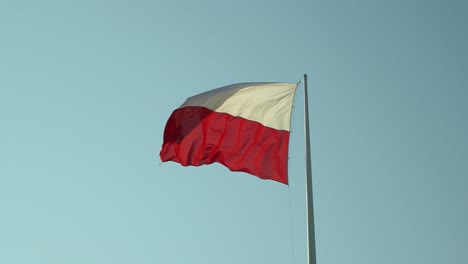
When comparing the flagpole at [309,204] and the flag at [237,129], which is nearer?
the flagpole at [309,204]

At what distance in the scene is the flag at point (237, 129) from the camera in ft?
91.1

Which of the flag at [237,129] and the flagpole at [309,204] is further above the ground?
the flag at [237,129]

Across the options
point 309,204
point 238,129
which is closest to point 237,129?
point 238,129

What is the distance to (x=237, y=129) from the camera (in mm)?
28953

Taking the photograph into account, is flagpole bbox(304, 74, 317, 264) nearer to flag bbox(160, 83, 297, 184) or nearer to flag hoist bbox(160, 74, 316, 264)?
flag hoist bbox(160, 74, 316, 264)

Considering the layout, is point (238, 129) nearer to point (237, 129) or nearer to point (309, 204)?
point (237, 129)

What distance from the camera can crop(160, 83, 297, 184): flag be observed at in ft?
91.1

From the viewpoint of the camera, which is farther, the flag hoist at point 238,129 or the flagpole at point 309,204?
the flag hoist at point 238,129

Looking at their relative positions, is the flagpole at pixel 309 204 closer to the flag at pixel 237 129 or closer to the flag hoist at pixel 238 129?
the flag hoist at pixel 238 129

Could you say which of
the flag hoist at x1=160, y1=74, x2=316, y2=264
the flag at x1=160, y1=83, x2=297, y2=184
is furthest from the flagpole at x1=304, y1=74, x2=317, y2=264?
the flag at x1=160, y1=83, x2=297, y2=184

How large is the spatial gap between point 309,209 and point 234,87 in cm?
615

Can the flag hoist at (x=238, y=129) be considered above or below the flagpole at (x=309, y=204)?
above

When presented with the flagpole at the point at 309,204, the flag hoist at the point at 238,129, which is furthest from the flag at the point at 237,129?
the flagpole at the point at 309,204

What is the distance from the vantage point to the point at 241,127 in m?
28.9
